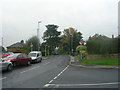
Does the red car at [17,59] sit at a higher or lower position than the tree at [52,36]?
lower

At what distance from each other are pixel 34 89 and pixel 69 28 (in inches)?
3495

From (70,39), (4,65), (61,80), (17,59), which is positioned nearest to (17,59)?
(17,59)

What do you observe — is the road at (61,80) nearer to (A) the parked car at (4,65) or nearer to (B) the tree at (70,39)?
(A) the parked car at (4,65)

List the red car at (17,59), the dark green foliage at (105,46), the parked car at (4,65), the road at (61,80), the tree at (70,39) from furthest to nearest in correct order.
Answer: the tree at (70,39) < the dark green foliage at (105,46) < the red car at (17,59) < the parked car at (4,65) < the road at (61,80)

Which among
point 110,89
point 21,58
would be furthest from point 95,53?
point 110,89

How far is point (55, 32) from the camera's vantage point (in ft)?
287

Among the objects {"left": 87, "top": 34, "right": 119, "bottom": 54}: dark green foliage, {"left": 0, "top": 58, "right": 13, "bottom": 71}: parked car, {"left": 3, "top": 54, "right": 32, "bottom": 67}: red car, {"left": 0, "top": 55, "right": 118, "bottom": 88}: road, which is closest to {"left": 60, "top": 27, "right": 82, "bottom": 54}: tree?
{"left": 87, "top": 34, "right": 119, "bottom": 54}: dark green foliage

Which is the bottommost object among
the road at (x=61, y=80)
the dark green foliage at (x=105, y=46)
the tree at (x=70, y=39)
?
the road at (x=61, y=80)

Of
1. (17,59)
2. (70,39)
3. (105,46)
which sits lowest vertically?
(17,59)

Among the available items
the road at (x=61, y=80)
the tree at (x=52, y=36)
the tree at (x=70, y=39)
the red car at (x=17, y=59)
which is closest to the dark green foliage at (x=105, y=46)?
the red car at (x=17, y=59)

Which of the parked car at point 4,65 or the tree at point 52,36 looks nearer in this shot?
the parked car at point 4,65

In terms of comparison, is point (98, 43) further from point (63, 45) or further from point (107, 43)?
point (63, 45)

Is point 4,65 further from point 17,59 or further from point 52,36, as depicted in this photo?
point 52,36

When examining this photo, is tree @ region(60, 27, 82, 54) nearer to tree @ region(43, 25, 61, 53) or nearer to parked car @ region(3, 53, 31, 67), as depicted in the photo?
tree @ region(43, 25, 61, 53)
